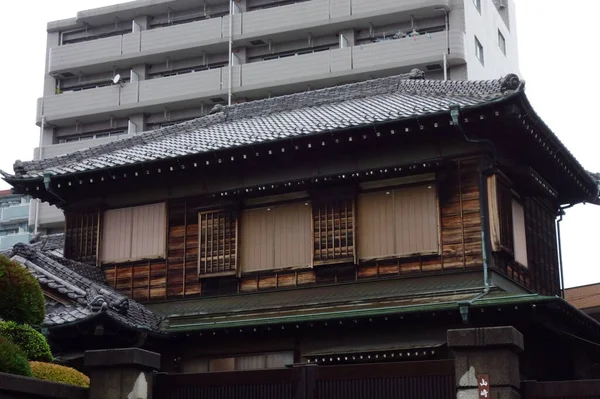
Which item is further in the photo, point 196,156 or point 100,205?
point 100,205

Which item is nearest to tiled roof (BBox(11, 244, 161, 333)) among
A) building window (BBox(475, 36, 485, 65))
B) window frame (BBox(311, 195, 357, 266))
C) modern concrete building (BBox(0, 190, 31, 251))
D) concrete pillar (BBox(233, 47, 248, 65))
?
window frame (BBox(311, 195, 357, 266))

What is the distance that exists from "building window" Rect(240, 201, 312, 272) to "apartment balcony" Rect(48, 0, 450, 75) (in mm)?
38157

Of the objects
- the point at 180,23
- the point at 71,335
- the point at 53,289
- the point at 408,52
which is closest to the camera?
the point at 71,335

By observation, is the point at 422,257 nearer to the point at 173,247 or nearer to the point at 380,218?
the point at 380,218

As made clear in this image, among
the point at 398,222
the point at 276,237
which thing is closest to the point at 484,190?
the point at 398,222

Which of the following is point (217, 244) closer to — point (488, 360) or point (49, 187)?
point (49, 187)

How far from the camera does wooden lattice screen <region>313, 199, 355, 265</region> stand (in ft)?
70.7

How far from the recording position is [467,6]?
58531 mm

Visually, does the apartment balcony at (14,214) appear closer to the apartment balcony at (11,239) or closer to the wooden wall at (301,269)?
the apartment balcony at (11,239)

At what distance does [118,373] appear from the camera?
14398 mm

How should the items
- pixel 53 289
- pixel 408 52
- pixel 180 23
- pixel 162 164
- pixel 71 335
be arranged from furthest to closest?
1. pixel 180 23
2. pixel 408 52
3. pixel 162 164
4. pixel 53 289
5. pixel 71 335

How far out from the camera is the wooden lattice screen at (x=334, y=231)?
21.5 meters

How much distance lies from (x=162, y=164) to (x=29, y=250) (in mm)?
3946

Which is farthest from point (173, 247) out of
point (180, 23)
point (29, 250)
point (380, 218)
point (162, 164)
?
point (180, 23)
